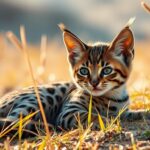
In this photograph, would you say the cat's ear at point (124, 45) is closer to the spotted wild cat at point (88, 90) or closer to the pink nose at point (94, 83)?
the spotted wild cat at point (88, 90)

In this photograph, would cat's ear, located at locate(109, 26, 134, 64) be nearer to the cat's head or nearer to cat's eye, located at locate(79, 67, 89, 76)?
the cat's head

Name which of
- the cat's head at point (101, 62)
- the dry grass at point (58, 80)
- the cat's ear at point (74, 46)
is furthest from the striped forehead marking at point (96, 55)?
the dry grass at point (58, 80)

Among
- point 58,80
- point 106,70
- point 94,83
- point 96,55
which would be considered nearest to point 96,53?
point 96,55

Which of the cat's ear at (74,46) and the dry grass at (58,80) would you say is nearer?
the dry grass at (58,80)

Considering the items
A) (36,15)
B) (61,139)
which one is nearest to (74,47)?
(61,139)

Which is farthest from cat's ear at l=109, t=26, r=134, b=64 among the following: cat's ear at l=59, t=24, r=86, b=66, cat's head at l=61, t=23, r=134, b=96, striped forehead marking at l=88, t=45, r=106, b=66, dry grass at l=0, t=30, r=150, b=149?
dry grass at l=0, t=30, r=150, b=149

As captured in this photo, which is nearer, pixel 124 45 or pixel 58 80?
pixel 124 45

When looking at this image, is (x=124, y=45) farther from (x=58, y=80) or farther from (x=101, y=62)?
(x=58, y=80)
